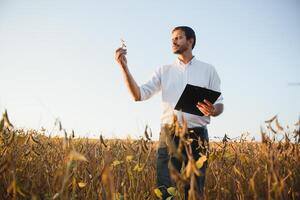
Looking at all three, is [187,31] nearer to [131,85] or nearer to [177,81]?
[177,81]

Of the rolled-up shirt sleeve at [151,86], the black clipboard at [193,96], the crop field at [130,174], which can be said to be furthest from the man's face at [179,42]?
the crop field at [130,174]

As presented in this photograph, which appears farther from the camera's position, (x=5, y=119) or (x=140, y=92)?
(x=140, y=92)

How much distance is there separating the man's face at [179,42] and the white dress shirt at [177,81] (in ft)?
0.48

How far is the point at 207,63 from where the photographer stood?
3338mm

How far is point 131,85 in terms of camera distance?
3.08 meters

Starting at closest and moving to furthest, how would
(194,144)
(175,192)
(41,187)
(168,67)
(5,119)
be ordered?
(5,119) < (175,192) < (41,187) < (194,144) < (168,67)

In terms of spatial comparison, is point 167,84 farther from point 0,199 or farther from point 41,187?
point 0,199

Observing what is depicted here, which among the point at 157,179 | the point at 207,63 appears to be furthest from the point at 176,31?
the point at 157,179

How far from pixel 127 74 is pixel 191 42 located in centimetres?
97

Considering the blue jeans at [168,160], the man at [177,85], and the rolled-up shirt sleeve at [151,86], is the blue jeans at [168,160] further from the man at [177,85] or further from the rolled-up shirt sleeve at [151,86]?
the rolled-up shirt sleeve at [151,86]

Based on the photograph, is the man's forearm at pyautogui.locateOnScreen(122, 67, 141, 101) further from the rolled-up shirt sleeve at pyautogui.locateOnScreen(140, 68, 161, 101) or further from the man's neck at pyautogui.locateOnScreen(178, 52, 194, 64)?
the man's neck at pyautogui.locateOnScreen(178, 52, 194, 64)

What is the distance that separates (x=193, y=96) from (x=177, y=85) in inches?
26.2

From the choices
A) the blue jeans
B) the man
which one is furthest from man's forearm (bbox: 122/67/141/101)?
the blue jeans

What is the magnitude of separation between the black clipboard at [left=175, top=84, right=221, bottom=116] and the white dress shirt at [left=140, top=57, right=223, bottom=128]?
437 mm
